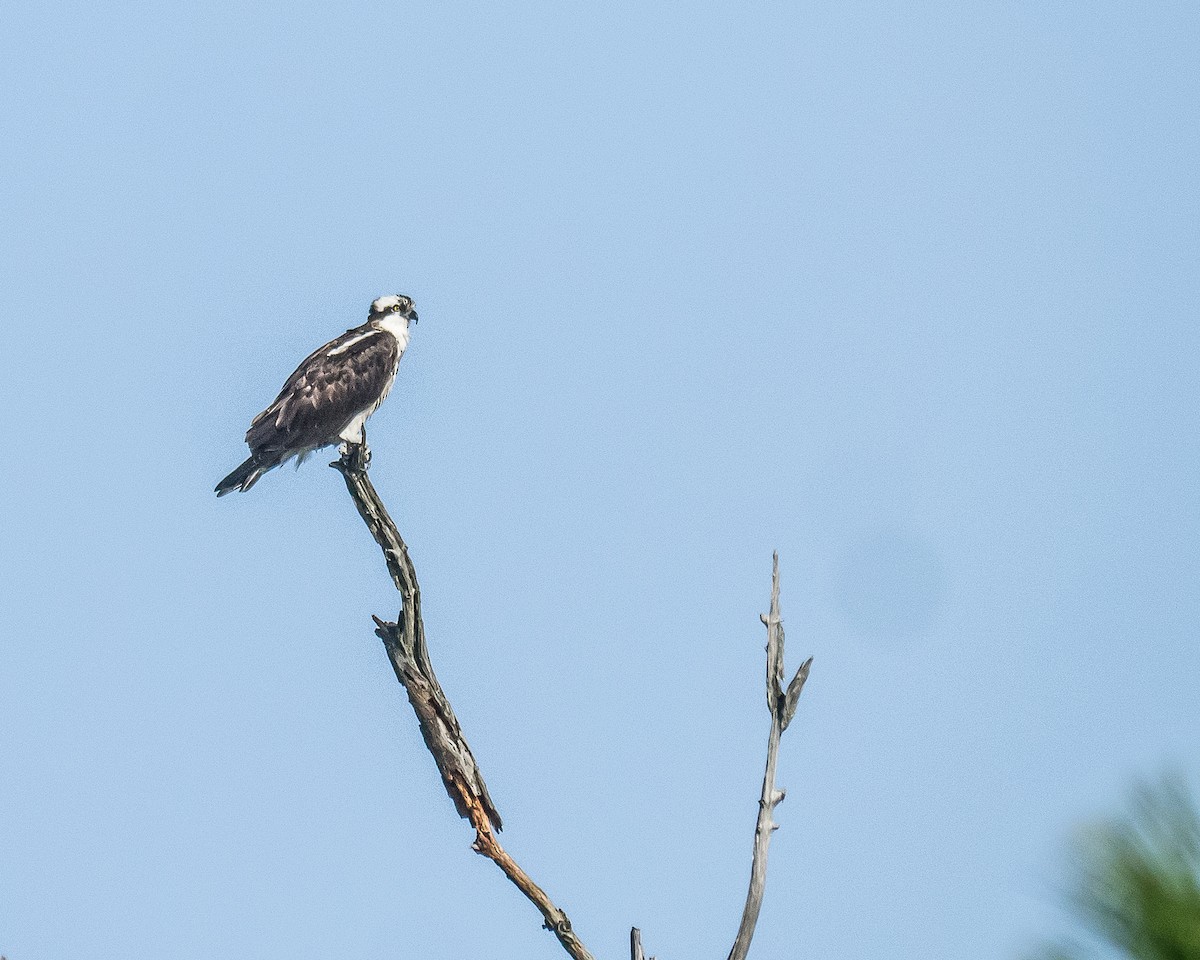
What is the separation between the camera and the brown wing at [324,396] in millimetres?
13086

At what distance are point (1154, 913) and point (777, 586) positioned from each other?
3.11m

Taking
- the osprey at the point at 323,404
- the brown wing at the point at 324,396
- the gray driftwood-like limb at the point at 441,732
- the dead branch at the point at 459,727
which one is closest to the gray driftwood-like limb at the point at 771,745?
the dead branch at the point at 459,727

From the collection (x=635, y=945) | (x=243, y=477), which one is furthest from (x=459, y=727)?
(x=243, y=477)

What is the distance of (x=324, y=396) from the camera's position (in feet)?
43.8

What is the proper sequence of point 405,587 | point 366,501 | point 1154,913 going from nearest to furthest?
point 1154,913
point 405,587
point 366,501

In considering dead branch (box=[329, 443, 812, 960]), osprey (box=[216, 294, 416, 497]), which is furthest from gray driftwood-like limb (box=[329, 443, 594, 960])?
osprey (box=[216, 294, 416, 497])

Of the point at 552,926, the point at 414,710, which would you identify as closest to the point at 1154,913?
the point at 552,926

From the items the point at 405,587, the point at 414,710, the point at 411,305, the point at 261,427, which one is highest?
the point at 411,305

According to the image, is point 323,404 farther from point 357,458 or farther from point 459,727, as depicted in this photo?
point 459,727

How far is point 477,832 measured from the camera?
7.70 meters

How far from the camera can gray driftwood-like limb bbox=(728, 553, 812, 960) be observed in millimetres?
6453

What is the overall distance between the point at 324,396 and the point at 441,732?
5903 millimetres

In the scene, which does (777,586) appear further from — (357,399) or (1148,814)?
(357,399)

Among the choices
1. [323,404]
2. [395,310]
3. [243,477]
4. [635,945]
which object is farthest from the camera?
[395,310]
